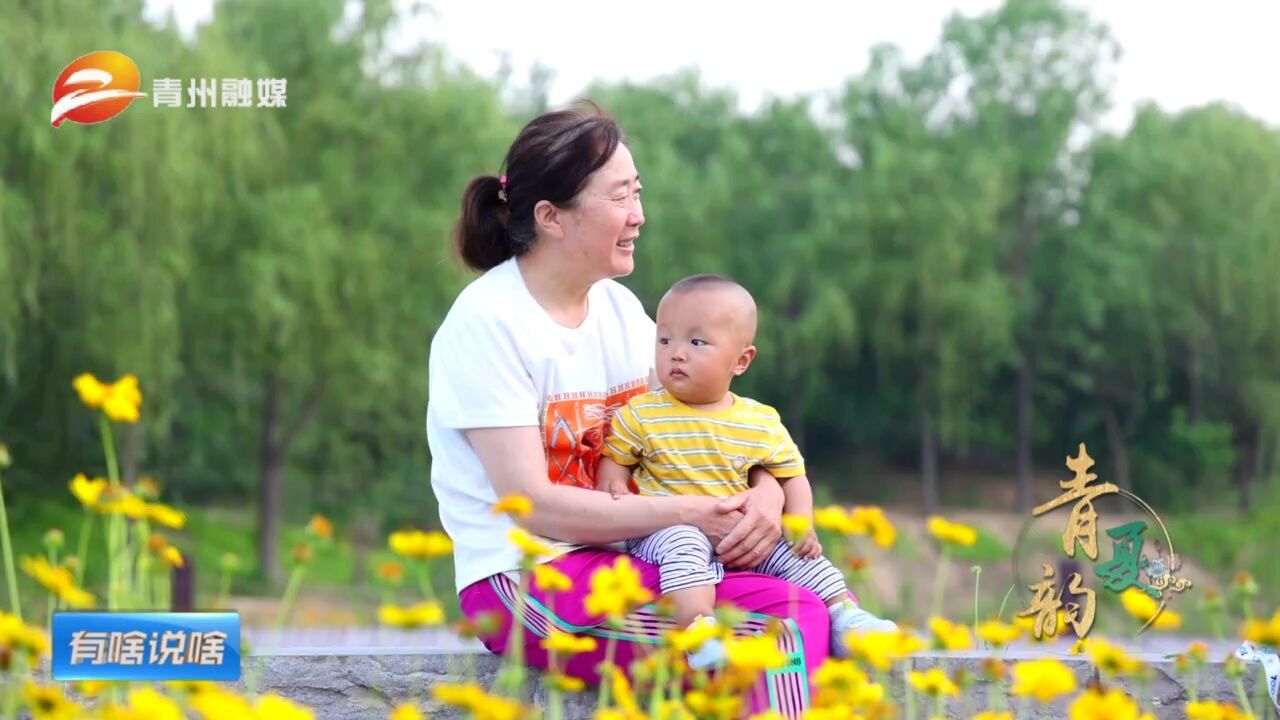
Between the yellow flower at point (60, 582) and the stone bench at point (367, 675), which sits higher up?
the yellow flower at point (60, 582)

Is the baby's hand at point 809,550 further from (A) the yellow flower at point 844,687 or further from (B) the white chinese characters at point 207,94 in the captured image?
(B) the white chinese characters at point 207,94

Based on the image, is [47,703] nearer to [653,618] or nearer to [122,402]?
[122,402]

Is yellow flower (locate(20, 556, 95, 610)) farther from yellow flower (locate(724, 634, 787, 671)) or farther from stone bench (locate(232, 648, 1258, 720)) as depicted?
stone bench (locate(232, 648, 1258, 720))

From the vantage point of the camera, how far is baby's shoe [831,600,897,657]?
2092 millimetres

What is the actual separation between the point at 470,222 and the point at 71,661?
935mm

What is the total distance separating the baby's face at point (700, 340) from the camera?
2.19m

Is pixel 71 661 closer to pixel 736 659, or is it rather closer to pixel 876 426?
pixel 736 659

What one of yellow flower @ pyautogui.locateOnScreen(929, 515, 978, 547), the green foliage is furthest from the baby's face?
the green foliage

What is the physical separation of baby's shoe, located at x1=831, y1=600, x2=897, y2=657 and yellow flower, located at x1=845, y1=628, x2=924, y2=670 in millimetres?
691

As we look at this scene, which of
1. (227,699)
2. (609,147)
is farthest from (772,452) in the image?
(227,699)

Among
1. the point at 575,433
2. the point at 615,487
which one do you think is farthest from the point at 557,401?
the point at 615,487

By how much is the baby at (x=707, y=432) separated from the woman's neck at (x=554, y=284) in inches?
6.6

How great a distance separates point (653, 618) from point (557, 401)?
1.23 feet

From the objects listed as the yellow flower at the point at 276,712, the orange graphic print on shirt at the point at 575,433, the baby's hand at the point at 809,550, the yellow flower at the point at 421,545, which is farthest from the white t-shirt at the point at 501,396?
the yellow flower at the point at 276,712
